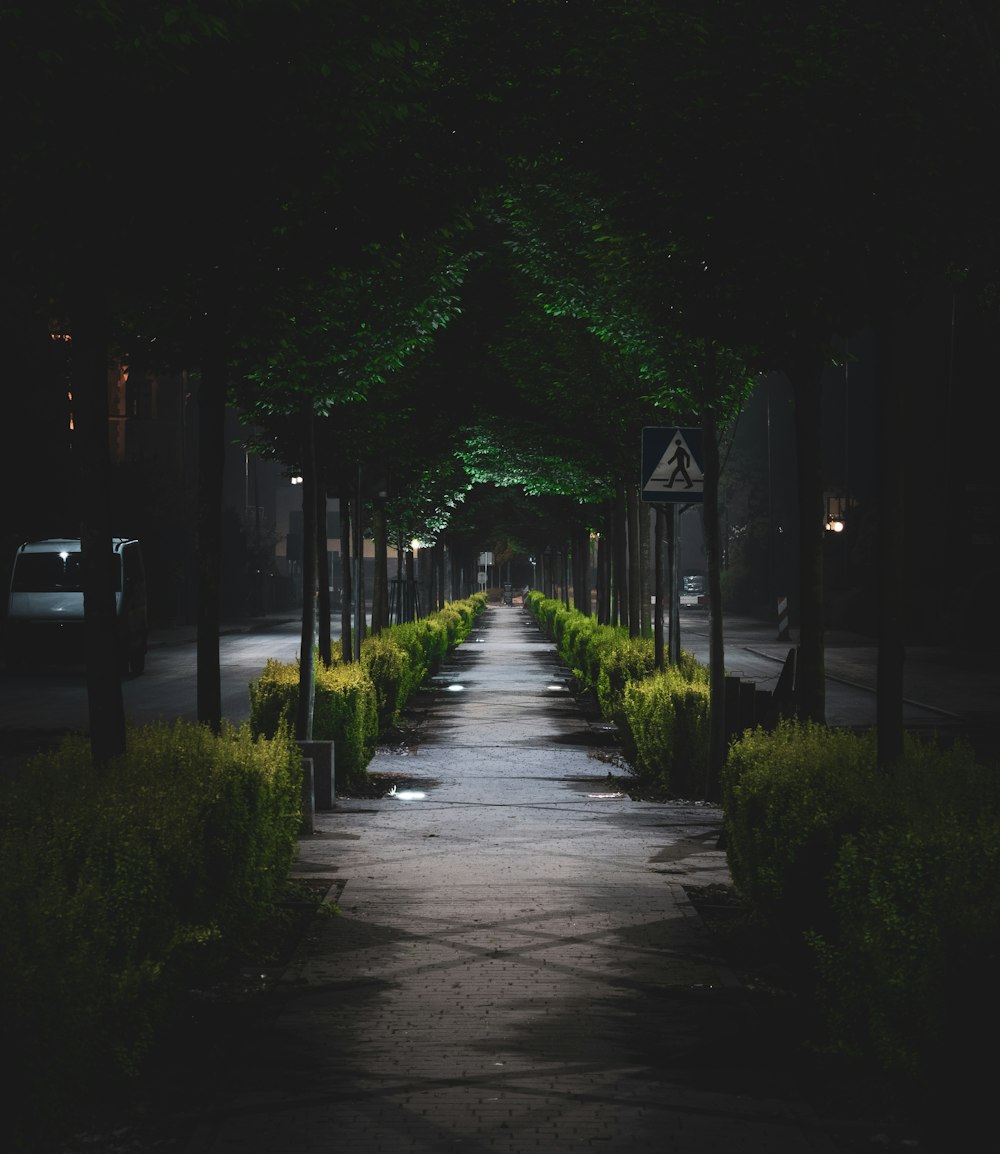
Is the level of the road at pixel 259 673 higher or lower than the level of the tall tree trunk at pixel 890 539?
lower

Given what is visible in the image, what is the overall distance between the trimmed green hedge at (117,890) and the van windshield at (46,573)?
26.6 meters

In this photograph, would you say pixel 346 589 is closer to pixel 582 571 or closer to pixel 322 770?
pixel 322 770

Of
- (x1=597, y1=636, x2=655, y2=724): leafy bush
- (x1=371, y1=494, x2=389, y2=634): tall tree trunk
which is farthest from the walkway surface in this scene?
(x1=371, y1=494, x2=389, y2=634): tall tree trunk

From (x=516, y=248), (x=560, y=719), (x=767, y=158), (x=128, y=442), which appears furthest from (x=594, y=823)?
(x=128, y=442)

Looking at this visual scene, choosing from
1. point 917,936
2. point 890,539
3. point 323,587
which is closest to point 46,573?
point 323,587

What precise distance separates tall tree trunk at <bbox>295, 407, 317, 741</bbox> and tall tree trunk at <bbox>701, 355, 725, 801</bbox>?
136 inches

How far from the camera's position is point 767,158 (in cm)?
905

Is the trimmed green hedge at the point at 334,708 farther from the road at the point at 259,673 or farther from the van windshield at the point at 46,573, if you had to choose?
the van windshield at the point at 46,573

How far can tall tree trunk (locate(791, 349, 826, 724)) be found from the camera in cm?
1231

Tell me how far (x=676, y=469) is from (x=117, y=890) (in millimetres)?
10886

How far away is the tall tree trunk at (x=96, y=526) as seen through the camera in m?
8.96

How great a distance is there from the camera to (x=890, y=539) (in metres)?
9.48

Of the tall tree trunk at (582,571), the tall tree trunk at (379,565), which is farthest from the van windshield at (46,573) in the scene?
the tall tree trunk at (582,571)

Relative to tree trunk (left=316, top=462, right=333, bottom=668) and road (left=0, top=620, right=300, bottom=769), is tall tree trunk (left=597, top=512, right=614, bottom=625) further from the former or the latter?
tree trunk (left=316, top=462, right=333, bottom=668)
